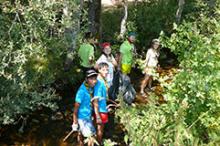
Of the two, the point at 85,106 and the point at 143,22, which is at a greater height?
the point at 143,22

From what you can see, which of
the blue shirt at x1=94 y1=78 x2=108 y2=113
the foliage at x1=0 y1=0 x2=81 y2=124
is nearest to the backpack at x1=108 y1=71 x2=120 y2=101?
the foliage at x1=0 y1=0 x2=81 y2=124

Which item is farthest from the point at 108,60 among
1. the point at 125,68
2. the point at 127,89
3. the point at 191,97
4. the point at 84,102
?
the point at 191,97

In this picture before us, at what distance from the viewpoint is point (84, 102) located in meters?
8.34

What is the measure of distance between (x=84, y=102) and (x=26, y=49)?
1.94m

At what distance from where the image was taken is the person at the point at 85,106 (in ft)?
27.0

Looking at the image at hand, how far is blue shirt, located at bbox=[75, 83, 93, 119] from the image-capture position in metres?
8.26

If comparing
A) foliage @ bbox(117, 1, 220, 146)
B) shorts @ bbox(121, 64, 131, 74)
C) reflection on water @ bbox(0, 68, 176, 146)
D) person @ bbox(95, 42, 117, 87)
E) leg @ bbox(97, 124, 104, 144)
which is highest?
foliage @ bbox(117, 1, 220, 146)

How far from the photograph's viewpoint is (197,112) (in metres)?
6.06

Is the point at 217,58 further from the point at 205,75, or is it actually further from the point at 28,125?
the point at 28,125

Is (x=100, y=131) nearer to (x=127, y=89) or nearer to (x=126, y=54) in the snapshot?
(x=127, y=89)

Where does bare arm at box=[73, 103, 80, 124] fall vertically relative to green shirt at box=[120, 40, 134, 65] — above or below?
below

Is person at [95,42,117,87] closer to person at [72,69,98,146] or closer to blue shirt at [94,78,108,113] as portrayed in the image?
blue shirt at [94,78,108,113]

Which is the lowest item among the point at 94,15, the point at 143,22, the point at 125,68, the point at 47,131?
the point at 47,131

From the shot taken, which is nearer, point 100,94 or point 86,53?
point 100,94
